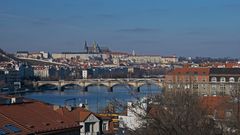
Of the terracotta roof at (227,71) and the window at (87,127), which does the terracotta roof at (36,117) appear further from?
the terracotta roof at (227,71)

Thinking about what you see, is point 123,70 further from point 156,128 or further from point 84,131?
point 156,128

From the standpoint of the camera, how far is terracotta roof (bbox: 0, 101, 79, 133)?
301 inches

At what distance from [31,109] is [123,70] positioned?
75.5 metres

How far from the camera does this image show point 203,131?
11.9 ft

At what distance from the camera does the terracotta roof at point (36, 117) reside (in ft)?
25.1

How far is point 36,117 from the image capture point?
26.7 feet

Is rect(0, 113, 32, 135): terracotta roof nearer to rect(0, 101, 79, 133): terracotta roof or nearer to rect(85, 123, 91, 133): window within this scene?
rect(0, 101, 79, 133): terracotta roof

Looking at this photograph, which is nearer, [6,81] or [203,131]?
[203,131]

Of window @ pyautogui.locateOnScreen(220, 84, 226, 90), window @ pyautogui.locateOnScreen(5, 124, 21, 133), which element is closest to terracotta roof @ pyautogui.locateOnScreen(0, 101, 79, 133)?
window @ pyautogui.locateOnScreen(5, 124, 21, 133)

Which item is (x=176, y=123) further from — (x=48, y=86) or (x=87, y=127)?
(x=48, y=86)

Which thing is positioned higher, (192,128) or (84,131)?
(192,128)

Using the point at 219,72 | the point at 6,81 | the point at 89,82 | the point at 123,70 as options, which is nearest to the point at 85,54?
the point at 123,70

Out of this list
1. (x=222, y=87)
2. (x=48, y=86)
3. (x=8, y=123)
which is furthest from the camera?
(x=48, y=86)

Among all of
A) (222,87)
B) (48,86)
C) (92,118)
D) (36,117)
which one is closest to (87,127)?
(92,118)
